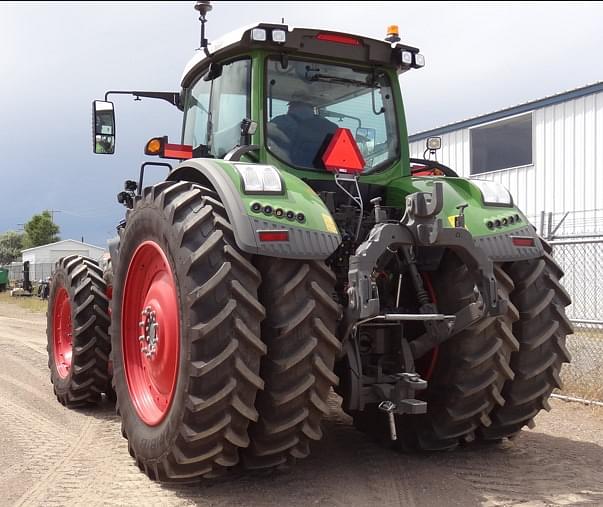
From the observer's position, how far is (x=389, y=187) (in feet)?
15.4

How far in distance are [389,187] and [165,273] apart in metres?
1.71

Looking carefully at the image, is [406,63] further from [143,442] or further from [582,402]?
[582,402]

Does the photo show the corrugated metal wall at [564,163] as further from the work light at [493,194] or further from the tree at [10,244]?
the tree at [10,244]

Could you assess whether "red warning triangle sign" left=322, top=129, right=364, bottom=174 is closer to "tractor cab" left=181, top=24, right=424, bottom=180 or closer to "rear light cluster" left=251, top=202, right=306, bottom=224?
"tractor cab" left=181, top=24, right=424, bottom=180

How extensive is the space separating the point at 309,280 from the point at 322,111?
1547 millimetres

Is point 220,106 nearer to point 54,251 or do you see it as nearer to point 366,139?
point 366,139

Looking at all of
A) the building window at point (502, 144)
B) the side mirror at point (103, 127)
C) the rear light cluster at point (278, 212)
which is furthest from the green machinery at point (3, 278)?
the rear light cluster at point (278, 212)

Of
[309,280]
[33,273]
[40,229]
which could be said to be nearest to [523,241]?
[309,280]

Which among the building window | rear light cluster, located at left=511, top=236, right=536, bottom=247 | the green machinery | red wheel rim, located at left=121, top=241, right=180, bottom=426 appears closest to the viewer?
red wheel rim, located at left=121, top=241, right=180, bottom=426

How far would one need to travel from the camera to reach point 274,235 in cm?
345

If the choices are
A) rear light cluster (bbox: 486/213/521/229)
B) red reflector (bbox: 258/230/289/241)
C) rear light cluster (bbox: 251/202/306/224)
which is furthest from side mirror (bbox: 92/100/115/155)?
rear light cluster (bbox: 486/213/521/229)

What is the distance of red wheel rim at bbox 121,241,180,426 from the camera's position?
387 centimetres

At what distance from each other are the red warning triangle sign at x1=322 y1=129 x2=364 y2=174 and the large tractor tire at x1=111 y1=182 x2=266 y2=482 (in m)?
0.92

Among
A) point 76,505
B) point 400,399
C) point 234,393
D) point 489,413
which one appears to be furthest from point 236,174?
point 489,413
